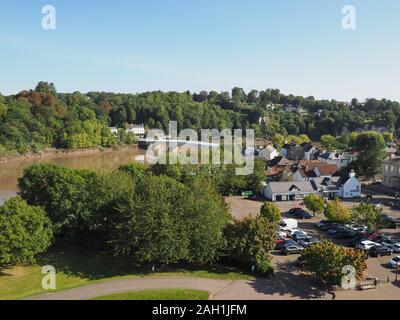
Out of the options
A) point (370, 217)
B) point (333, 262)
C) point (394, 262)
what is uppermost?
point (370, 217)

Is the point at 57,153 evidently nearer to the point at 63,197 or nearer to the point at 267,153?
the point at 267,153

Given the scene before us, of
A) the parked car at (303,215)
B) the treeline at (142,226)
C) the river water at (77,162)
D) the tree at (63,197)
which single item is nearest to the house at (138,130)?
the river water at (77,162)

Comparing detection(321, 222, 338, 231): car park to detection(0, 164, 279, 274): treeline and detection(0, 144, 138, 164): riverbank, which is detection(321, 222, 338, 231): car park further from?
detection(0, 144, 138, 164): riverbank

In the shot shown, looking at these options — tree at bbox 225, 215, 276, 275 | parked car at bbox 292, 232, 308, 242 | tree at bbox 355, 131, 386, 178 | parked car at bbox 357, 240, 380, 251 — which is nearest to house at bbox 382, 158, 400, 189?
tree at bbox 355, 131, 386, 178

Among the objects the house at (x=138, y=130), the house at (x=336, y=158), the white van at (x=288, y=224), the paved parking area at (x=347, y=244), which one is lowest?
the paved parking area at (x=347, y=244)

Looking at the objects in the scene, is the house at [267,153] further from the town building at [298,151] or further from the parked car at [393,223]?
the parked car at [393,223]

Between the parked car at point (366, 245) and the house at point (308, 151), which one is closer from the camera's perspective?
the parked car at point (366, 245)

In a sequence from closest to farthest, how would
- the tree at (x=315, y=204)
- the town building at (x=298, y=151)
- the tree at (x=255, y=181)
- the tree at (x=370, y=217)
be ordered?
1. the tree at (x=370, y=217)
2. the tree at (x=315, y=204)
3. the tree at (x=255, y=181)
4. the town building at (x=298, y=151)

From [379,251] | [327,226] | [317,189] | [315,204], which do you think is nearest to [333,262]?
[379,251]
